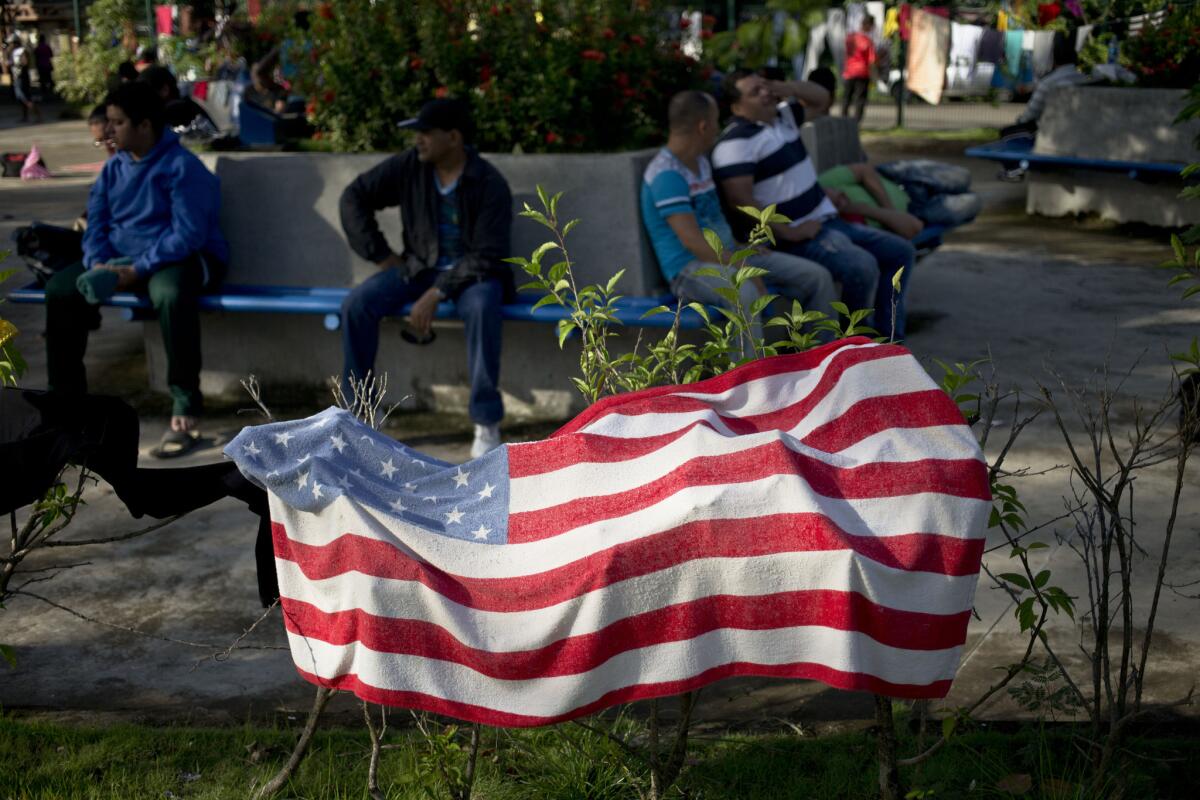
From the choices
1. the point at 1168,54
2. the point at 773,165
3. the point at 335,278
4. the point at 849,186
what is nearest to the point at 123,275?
the point at 335,278

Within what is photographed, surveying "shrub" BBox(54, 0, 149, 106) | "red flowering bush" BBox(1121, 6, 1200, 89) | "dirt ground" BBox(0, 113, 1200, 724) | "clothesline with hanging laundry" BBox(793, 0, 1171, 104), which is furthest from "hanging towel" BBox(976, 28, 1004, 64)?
"dirt ground" BBox(0, 113, 1200, 724)

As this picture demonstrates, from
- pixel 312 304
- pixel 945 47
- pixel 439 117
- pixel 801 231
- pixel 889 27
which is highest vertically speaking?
pixel 889 27

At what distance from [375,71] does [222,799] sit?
A: 15.6ft

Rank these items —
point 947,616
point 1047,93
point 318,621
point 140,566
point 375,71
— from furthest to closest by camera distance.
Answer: point 1047,93, point 375,71, point 140,566, point 318,621, point 947,616

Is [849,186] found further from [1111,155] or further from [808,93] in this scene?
[1111,155]

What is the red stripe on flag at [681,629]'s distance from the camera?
2701 millimetres

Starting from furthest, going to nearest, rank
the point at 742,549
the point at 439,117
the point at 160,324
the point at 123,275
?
the point at 160,324 → the point at 123,275 → the point at 439,117 → the point at 742,549

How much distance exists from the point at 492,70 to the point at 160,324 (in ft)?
6.93

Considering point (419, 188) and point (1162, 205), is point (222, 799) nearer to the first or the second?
point (419, 188)

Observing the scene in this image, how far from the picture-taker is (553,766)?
344 centimetres

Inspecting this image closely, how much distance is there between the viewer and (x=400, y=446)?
3.29 metres

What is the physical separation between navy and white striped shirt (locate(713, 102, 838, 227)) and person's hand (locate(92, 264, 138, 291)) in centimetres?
290

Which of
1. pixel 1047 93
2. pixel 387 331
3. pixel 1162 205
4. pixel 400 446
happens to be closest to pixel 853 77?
pixel 1047 93

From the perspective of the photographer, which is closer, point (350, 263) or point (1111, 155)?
point (350, 263)
